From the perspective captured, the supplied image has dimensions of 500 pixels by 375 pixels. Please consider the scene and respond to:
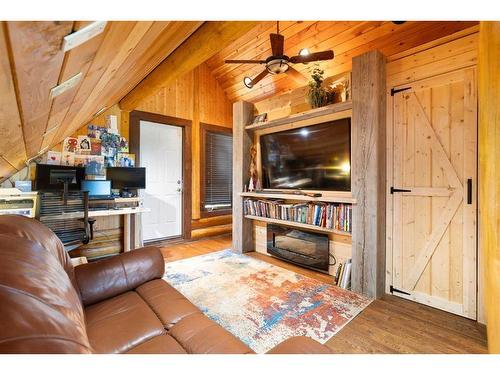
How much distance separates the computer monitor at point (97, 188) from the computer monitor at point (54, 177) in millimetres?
138

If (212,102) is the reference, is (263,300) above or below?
below

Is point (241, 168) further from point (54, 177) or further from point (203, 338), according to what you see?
point (203, 338)

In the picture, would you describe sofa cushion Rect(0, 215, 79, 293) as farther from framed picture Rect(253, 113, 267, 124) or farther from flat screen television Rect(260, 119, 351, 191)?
framed picture Rect(253, 113, 267, 124)

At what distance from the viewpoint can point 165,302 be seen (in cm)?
141

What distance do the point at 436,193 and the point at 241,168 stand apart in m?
2.52

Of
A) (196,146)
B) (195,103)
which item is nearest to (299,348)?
(196,146)

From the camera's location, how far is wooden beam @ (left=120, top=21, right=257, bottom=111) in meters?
1.89

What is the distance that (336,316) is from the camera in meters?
2.00

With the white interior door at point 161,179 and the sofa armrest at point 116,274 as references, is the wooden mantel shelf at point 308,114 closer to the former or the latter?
the white interior door at point 161,179

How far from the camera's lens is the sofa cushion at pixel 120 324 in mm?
1066
